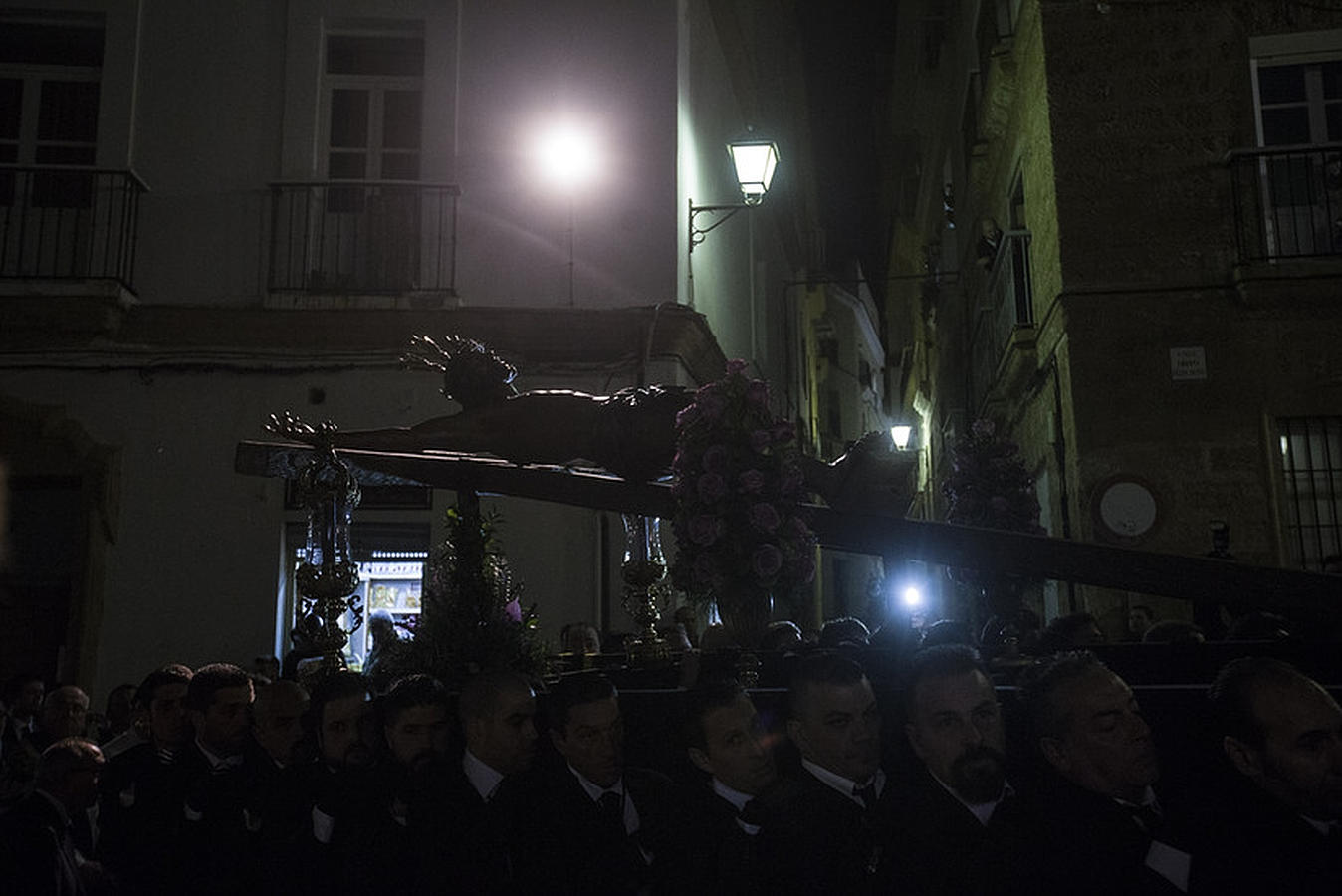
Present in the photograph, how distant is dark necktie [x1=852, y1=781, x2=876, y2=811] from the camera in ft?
12.0

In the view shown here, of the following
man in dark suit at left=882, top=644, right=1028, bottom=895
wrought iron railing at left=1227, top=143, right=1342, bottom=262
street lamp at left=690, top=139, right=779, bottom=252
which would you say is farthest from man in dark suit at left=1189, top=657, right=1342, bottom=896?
street lamp at left=690, top=139, right=779, bottom=252

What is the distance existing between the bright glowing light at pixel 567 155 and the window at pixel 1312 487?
6754 mm

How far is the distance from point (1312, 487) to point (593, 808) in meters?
8.52

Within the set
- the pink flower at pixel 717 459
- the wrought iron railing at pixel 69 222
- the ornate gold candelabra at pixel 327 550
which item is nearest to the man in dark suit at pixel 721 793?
the pink flower at pixel 717 459

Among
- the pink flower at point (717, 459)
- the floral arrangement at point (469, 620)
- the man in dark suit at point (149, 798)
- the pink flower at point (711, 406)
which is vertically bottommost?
the man in dark suit at point (149, 798)

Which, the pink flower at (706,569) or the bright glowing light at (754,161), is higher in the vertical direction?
the bright glowing light at (754,161)

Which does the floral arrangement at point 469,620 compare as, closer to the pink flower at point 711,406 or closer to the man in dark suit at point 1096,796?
the pink flower at point 711,406

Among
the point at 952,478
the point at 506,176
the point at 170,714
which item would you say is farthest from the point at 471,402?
the point at 506,176

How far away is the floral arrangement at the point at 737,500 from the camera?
4.55 meters

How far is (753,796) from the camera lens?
3.73 m

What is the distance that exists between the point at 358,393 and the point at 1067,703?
877 centimetres

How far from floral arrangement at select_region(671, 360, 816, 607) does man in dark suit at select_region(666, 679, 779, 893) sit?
69cm

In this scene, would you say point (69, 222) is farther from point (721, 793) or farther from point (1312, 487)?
point (1312, 487)

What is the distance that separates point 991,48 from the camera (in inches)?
500
